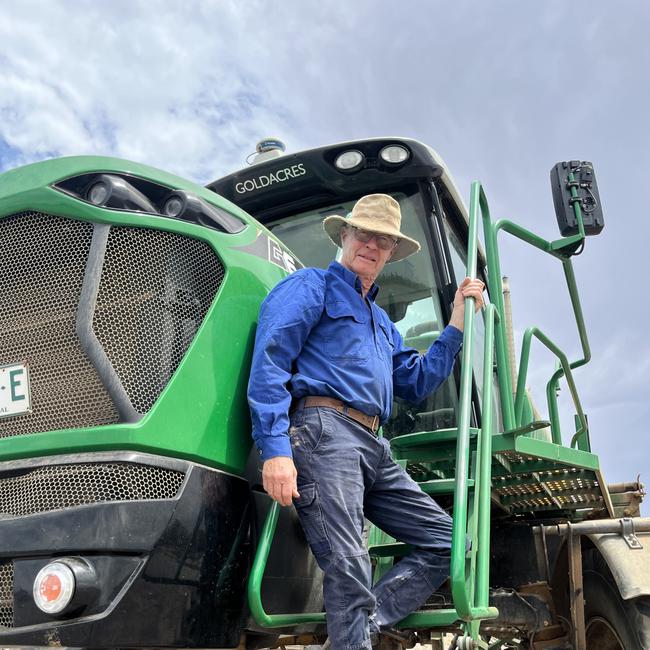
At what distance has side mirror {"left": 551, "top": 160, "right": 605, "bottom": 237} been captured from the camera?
3.80 metres

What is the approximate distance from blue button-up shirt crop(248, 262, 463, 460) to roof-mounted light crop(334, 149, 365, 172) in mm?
1353

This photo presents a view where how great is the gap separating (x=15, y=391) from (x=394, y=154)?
7.59 ft

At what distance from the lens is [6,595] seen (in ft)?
7.89

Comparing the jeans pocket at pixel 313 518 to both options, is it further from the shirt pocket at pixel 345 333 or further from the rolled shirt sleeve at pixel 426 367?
the rolled shirt sleeve at pixel 426 367

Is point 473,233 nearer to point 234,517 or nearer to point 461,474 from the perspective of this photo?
point 461,474

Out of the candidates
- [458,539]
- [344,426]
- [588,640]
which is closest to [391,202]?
[344,426]

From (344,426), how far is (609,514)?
2.39 metres

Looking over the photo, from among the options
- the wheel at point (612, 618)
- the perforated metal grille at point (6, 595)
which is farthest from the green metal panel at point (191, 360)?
the wheel at point (612, 618)

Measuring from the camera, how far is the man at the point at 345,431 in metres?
2.52

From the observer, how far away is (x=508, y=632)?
4152mm

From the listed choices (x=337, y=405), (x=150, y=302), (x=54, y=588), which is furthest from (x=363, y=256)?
(x=54, y=588)

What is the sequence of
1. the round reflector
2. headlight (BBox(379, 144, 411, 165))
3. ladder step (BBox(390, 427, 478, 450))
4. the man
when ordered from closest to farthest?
the round reflector, the man, ladder step (BBox(390, 427, 478, 450)), headlight (BBox(379, 144, 411, 165))

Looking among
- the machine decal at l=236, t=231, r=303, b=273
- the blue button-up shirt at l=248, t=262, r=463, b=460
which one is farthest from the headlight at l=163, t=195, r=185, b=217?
the blue button-up shirt at l=248, t=262, r=463, b=460

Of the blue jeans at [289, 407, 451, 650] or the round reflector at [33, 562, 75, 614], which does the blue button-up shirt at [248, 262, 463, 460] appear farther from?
the round reflector at [33, 562, 75, 614]
